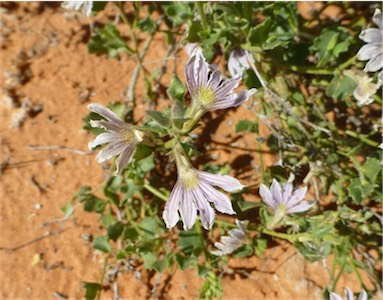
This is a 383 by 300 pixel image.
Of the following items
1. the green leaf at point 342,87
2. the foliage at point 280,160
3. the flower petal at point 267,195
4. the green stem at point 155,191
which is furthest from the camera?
the green stem at point 155,191

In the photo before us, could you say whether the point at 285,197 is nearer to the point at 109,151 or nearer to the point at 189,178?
the point at 189,178

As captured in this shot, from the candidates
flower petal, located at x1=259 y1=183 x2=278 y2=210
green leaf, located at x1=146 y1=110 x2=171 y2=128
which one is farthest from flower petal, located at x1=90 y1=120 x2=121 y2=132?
flower petal, located at x1=259 y1=183 x2=278 y2=210

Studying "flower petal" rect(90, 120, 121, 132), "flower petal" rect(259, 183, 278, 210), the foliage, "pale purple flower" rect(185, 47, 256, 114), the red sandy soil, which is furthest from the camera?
the red sandy soil

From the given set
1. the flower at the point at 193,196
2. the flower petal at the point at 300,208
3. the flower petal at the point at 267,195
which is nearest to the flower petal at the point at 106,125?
→ the flower at the point at 193,196

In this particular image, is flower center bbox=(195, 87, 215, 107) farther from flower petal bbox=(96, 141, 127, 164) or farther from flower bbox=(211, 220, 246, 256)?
flower bbox=(211, 220, 246, 256)

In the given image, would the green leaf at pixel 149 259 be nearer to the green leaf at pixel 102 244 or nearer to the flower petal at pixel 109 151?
the green leaf at pixel 102 244

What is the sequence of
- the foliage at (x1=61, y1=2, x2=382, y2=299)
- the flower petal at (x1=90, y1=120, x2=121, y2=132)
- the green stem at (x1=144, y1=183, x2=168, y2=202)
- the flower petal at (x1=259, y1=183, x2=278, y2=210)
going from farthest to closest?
the green stem at (x1=144, y1=183, x2=168, y2=202), the foliage at (x1=61, y1=2, x2=382, y2=299), the flower petal at (x1=259, y1=183, x2=278, y2=210), the flower petal at (x1=90, y1=120, x2=121, y2=132)
